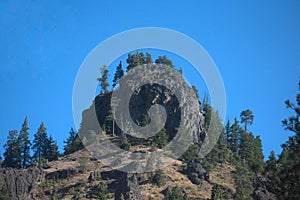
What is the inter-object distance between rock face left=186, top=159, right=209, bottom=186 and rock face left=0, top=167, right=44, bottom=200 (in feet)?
104

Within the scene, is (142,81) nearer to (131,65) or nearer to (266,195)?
(131,65)

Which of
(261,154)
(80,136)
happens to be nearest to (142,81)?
(80,136)

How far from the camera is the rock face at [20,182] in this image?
103137 mm

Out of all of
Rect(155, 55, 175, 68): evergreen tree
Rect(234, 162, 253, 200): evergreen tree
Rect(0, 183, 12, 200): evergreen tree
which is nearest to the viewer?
Rect(0, 183, 12, 200): evergreen tree

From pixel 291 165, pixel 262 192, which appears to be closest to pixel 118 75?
pixel 262 192

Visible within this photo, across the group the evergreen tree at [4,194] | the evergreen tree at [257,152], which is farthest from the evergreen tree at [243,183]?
the evergreen tree at [4,194]

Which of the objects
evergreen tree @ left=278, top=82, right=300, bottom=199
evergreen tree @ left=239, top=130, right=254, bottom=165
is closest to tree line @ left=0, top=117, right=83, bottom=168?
evergreen tree @ left=239, top=130, right=254, bottom=165

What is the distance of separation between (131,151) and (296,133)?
93.0 metres

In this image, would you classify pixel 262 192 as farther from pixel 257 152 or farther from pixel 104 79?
pixel 104 79

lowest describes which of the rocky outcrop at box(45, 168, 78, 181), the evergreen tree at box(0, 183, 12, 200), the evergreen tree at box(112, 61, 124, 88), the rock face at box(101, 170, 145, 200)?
the evergreen tree at box(0, 183, 12, 200)

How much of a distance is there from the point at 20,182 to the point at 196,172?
1449 inches

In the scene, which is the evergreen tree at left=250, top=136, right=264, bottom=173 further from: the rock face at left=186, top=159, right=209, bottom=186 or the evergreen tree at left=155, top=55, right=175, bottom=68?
the evergreen tree at left=155, top=55, right=175, bottom=68

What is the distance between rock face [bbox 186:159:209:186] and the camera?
117062 millimetres

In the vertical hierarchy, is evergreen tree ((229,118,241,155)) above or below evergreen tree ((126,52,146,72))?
below
